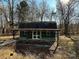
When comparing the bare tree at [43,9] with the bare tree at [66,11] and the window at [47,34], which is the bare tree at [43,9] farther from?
the window at [47,34]

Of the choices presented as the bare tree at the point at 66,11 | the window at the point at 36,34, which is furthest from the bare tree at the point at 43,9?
the window at the point at 36,34

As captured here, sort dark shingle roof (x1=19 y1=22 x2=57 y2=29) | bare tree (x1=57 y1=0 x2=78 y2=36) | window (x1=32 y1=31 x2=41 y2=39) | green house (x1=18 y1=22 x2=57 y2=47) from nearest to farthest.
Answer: green house (x1=18 y1=22 x2=57 y2=47) < window (x1=32 y1=31 x2=41 y2=39) < dark shingle roof (x1=19 y1=22 x2=57 y2=29) < bare tree (x1=57 y1=0 x2=78 y2=36)

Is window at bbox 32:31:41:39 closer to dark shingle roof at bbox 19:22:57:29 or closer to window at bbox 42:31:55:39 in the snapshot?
window at bbox 42:31:55:39

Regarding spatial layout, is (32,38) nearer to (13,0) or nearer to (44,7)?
(13,0)

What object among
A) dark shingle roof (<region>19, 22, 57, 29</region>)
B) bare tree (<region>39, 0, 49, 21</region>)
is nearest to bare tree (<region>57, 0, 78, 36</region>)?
bare tree (<region>39, 0, 49, 21</region>)

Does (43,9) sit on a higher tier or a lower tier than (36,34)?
higher

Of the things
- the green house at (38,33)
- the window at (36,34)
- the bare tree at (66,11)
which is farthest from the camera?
the bare tree at (66,11)

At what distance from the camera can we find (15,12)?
44.8 metres

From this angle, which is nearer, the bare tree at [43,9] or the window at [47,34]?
the window at [47,34]

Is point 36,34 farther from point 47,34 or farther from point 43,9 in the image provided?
point 43,9

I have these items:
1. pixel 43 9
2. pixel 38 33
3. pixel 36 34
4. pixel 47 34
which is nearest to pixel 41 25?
pixel 38 33

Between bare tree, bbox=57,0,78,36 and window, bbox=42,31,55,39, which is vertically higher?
bare tree, bbox=57,0,78,36

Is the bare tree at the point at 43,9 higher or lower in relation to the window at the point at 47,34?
higher

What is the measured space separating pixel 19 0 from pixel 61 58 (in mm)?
34322
